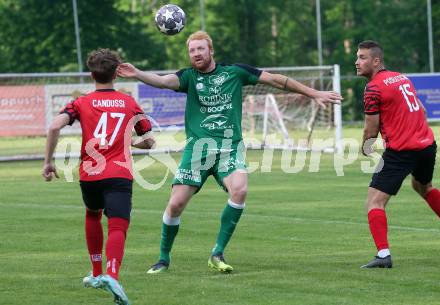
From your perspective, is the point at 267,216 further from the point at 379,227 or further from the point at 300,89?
the point at 300,89

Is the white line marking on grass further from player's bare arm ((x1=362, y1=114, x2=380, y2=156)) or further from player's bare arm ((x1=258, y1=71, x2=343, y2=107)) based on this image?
player's bare arm ((x1=258, y1=71, x2=343, y2=107))

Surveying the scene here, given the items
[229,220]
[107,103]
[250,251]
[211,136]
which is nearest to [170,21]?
[250,251]

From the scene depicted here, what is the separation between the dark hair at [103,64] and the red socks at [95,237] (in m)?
1.16

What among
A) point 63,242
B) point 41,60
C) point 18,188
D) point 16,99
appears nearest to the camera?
point 63,242

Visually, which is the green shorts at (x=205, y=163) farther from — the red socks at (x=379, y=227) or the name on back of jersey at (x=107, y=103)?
the name on back of jersey at (x=107, y=103)

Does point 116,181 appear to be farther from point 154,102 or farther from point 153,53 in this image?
point 153,53

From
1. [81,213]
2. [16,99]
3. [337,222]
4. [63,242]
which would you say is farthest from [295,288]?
[16,99]

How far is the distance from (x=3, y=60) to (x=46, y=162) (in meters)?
45.0

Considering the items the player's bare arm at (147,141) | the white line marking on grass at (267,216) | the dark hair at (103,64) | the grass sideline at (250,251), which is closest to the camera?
the dark hair at (103,64)

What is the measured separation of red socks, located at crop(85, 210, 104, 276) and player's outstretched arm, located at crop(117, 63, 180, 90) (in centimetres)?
125

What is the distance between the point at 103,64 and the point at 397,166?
10.3 ft

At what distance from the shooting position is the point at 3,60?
52156 mm

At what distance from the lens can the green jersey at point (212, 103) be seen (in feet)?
32.7

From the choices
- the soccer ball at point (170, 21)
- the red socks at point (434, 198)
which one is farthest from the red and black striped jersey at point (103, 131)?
the soccer ball at point (170, 21)
